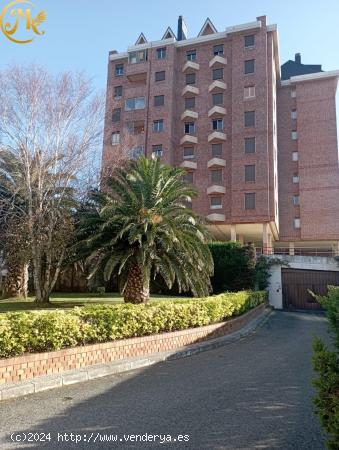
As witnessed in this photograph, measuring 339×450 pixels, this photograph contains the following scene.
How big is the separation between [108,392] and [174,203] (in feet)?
32.9

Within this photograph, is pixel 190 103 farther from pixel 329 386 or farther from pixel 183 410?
pixel 329 386

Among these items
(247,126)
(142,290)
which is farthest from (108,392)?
(247,126)

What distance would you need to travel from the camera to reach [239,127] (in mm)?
38094

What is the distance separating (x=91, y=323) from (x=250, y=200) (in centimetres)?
2996

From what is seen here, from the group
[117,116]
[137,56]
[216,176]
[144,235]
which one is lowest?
[144,235]

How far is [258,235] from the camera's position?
40.7 m

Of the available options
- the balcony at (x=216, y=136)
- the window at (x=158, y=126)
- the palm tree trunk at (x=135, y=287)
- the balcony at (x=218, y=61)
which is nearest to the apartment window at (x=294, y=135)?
the balcony at (x=216, y=136)

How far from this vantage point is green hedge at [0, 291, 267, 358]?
686 cm

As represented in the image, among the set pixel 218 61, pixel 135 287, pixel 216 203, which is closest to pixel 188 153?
pixel 216 203

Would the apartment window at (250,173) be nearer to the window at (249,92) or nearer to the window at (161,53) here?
the window at (249,92)

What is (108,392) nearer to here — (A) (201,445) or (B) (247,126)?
(A) (201,445)

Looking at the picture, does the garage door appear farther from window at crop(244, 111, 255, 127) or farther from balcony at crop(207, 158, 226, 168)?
window at crop(244, 111, 255, 127)

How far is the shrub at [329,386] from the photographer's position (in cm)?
334

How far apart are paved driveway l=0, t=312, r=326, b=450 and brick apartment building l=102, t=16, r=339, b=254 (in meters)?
28.3
